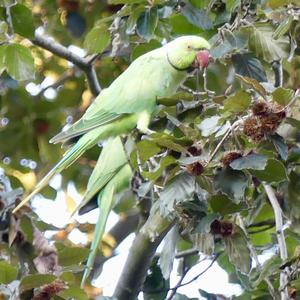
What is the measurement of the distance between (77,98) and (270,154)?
1378mm

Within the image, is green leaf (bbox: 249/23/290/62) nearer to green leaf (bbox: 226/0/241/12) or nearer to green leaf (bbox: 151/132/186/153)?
green leaf (bbox: 226/0/241/12)

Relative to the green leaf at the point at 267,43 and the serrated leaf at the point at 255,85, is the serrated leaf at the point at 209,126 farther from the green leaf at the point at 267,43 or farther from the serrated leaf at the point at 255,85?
the green leaf at the point at 267,43

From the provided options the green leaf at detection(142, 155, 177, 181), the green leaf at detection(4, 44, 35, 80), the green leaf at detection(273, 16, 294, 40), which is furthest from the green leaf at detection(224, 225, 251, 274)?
the green leaf at detection(4, 44, 35, 80)

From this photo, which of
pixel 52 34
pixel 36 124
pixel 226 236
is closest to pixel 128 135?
pixel 226 236

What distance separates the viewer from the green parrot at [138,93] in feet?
7.40

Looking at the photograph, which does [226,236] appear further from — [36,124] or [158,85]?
[36,124]

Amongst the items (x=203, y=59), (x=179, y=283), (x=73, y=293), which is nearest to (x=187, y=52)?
(x=203, y=59)

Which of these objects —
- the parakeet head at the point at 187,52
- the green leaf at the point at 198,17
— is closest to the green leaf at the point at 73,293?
the parakeet head at the point at 187,52

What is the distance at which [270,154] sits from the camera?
1783mm

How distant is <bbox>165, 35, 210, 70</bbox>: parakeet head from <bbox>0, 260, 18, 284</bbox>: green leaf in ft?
2.47

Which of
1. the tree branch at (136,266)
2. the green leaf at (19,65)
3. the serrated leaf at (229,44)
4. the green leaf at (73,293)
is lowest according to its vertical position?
the tree branch at (136,266)

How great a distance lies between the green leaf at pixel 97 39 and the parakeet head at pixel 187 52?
208 mm

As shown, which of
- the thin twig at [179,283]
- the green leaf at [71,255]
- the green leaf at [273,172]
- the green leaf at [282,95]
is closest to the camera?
the green leaf at [282,95]

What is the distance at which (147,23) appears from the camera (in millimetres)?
2354
